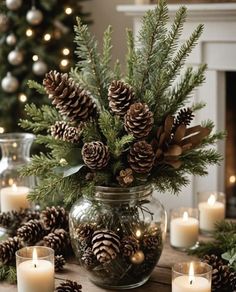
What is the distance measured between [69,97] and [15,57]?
1.70 meters

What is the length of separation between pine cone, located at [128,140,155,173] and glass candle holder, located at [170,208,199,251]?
1.15 ft

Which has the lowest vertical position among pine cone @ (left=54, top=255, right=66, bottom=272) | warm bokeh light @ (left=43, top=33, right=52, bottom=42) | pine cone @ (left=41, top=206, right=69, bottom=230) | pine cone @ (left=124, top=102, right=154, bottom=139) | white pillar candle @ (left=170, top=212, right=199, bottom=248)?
pine cone @ (left=54, top=255, right=66, bottom=272)

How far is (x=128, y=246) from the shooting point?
1.44 metres

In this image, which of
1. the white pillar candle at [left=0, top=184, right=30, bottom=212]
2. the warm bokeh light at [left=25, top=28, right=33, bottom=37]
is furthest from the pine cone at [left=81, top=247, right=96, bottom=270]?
the warm bokeh light at [left=25, top=28, right=33, bottom=37]

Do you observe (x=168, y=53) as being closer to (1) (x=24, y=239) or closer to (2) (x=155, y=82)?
(2) (x=155, y=82)

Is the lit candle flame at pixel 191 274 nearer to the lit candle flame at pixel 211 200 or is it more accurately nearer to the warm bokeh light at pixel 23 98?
the lit candle flame at pixel 211 200

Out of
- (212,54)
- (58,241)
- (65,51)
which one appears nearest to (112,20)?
(65,51)

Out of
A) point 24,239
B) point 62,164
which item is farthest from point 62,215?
point 62,164

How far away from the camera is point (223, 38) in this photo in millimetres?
2635

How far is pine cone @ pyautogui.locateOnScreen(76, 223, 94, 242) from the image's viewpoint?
1.48 metres

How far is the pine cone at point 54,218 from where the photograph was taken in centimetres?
175

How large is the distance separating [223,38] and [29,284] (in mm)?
1549

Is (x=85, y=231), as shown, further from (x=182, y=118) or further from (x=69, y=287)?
(x=182, y=118)

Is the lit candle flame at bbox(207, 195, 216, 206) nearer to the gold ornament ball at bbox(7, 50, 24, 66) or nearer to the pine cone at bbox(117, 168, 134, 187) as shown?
the pine cone at bbox(117, 168, 134, 187)
